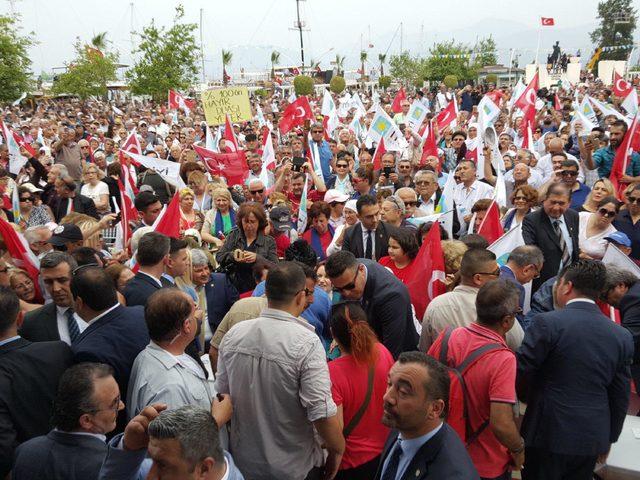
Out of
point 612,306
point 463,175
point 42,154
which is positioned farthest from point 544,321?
Answer: point 42,154

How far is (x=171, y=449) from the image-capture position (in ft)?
6.89

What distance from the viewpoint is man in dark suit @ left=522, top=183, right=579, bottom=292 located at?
5703 mm

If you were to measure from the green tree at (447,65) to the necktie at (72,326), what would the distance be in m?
52.4

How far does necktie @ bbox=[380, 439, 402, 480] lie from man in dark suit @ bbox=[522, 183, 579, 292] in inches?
142

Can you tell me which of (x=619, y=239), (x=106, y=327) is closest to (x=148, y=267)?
(x=106, y=327)

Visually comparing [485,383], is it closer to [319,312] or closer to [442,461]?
[442,461]

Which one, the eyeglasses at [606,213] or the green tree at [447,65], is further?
the green tree at [447,65]

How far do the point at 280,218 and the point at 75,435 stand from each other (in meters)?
3.86

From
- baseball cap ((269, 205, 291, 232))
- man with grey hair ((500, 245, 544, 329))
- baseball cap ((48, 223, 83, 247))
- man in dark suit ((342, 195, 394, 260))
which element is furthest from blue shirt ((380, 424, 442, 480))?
baseball cap ((48, 223, 83, 247))

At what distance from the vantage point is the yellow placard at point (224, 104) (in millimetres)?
13016

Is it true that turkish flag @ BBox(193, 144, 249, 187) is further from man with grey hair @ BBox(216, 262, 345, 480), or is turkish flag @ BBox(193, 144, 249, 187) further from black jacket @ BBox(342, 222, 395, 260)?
man with grey hair @ BBox(216, 262, 345, 480)

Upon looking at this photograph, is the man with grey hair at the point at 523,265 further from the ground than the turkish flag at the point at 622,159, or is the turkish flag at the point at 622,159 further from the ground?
the turkish flag at the point at 622,159

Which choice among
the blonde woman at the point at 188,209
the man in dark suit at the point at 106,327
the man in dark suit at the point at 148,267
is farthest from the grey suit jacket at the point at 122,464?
the blonde woman at the point at 188,209

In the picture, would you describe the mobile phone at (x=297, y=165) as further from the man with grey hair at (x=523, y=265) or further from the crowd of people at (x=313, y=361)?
the man with grey hair at (x=523, y=265)
